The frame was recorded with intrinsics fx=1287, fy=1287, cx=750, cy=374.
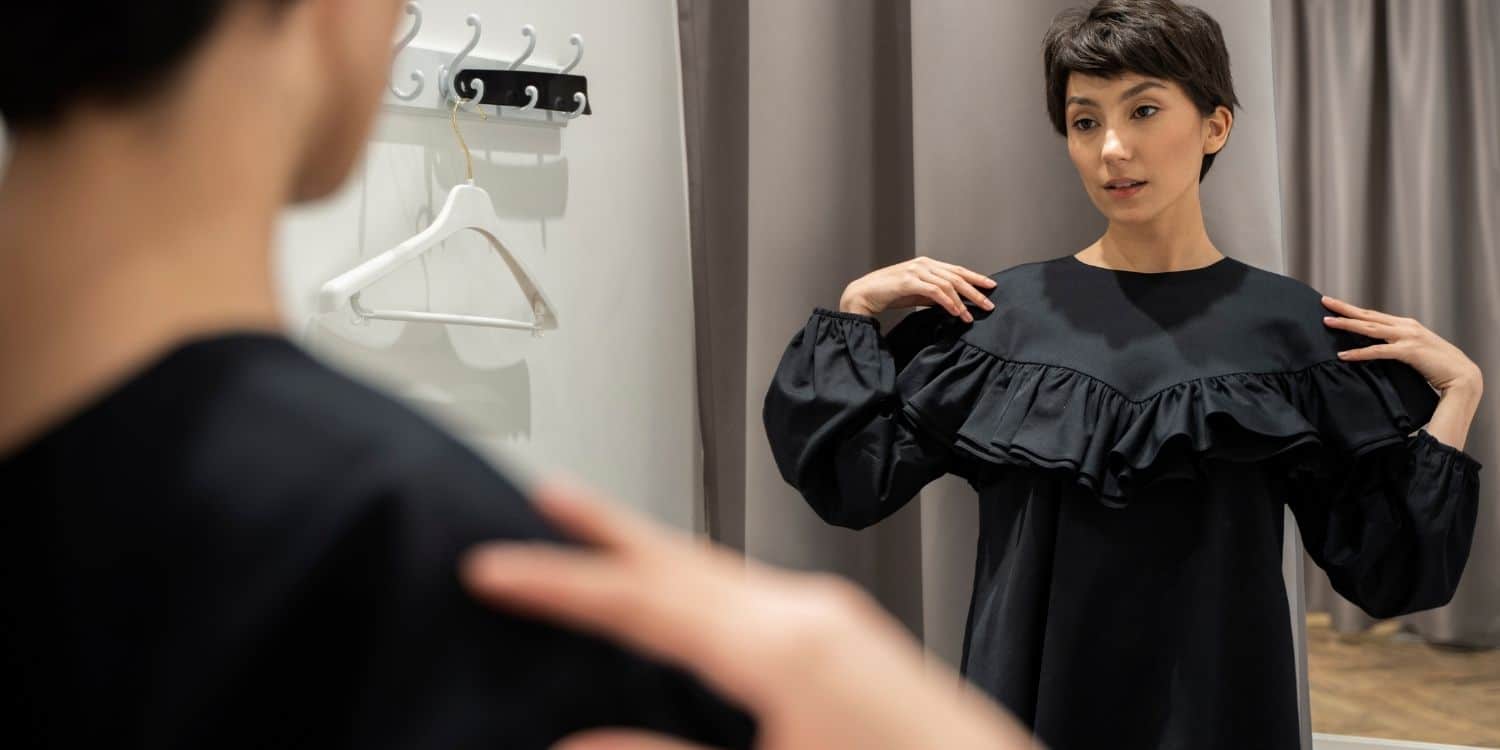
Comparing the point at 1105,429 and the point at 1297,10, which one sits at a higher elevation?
the point at 1297,10

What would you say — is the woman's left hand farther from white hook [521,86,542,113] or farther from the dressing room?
white hook [521,86,542,113]

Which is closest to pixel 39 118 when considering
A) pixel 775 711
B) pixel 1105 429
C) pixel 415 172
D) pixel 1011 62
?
pixel 775 711

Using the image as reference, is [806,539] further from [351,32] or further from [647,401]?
[351,32]

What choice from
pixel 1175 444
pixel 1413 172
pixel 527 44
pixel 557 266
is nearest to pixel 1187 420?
pixel 1175 444

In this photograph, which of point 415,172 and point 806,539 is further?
point 806,539

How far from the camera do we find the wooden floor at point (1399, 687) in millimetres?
1714

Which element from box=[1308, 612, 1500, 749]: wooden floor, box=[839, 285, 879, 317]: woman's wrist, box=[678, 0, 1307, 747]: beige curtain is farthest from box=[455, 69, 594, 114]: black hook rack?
box=[1308, 612, 1500, 749]: wooden floor

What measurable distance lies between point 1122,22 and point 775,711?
1163 millimetres

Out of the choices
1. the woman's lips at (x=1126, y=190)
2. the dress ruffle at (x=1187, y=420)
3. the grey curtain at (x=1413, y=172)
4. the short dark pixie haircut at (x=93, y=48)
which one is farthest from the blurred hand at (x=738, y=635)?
the grey curtain at (x=1413, y=172)

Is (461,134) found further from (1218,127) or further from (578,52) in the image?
(1218,127)

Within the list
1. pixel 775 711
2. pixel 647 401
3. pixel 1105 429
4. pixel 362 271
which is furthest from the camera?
pixel 647 401

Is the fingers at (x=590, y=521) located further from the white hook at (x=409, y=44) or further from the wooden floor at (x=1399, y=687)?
the wooden floor at (x=1399, y=687)

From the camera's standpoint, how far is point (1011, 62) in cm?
170

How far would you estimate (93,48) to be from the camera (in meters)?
0.33
